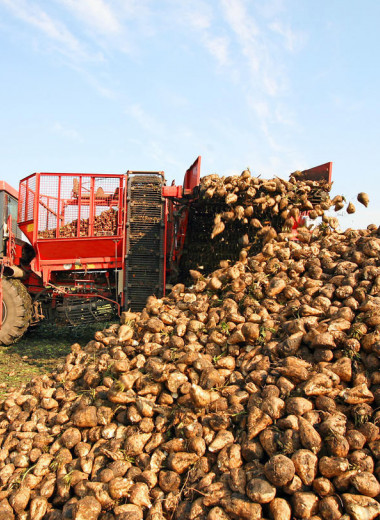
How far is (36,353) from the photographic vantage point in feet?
27.3

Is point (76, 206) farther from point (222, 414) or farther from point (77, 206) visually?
point (222, 414)

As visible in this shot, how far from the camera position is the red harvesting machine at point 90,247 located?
339 inches

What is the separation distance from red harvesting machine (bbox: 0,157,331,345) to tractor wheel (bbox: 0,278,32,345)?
2 cm

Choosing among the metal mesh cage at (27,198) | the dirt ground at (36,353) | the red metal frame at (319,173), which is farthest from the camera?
the metal mesh cage at (27,198)

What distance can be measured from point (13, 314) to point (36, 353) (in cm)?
113

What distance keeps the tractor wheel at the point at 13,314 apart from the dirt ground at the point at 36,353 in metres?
0.25

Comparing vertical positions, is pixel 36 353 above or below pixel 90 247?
below

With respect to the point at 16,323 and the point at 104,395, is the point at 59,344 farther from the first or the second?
the point at 104,395

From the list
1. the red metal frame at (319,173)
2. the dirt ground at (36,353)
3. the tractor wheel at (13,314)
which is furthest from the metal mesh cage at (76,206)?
the red metal frame at (319,173)

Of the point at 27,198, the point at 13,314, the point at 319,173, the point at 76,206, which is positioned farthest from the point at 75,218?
the point at 319,173

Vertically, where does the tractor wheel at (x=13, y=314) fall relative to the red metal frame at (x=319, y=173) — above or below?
below

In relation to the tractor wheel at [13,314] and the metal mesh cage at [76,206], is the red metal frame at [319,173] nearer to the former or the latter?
the metal mesh cage at [76,206]

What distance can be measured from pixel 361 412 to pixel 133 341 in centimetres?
264

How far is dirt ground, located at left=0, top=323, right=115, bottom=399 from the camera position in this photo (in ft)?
21.8
